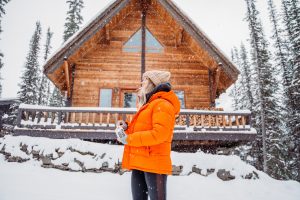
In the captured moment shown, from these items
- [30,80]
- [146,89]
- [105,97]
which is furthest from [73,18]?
[146,89]

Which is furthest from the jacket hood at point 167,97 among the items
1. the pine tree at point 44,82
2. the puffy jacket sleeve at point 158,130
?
the pine tree at point 44,82

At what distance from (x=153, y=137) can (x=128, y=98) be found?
11.8 metres

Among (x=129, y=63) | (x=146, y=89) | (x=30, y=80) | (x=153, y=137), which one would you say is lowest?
(x=153, y=137)

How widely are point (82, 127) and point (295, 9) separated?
91.3 feet

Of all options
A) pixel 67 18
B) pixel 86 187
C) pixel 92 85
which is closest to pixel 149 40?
pixel 92 85

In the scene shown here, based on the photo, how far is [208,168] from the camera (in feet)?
29.1

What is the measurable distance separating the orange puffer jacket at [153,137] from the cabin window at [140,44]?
1265cm

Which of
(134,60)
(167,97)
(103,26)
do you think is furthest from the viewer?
(134,60)

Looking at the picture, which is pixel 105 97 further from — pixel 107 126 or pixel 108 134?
pixel 108 134

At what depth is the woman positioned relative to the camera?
2.41 meters

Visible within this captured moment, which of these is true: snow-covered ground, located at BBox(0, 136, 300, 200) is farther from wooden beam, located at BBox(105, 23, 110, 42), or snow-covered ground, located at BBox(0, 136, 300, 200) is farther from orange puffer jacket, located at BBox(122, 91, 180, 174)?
wooden beam, located at BBox(105, 23, 110, 42)

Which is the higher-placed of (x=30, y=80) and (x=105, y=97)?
(x=30, y=80)

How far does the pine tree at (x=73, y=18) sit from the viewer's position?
2808 centimetres

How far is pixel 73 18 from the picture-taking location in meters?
28.9
